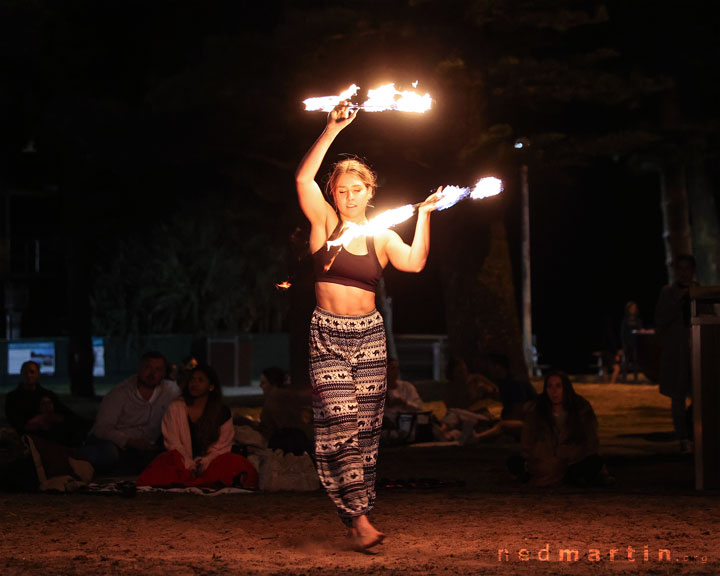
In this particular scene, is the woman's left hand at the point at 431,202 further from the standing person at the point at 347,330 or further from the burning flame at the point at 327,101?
the burning flame at the point at 327,101

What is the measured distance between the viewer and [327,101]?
6211 millimetres

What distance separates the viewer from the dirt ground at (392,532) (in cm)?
577

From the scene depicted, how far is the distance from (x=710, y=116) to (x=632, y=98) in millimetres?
7150

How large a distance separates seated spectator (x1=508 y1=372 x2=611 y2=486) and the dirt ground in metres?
0.21

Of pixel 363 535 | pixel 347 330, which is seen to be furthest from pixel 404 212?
pixel 363 535

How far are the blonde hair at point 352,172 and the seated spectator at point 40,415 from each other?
4.73 meters

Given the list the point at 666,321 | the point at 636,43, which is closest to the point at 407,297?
the point at 636,43

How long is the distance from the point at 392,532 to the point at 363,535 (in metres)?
0.71

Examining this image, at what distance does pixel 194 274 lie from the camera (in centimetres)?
3497

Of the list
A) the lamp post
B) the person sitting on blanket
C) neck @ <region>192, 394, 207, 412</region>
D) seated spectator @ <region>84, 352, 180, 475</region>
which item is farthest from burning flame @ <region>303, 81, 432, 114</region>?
the lamp post

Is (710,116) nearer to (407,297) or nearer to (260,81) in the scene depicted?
(260,81)

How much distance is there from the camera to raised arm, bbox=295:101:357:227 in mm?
6293

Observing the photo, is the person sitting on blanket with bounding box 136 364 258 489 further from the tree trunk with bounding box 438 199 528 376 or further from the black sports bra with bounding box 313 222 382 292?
the tree trunk with bounding box 438 199 528 376

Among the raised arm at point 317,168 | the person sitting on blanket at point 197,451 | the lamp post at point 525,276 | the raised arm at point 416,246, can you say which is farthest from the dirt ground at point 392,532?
the lamp post at point 525,276
